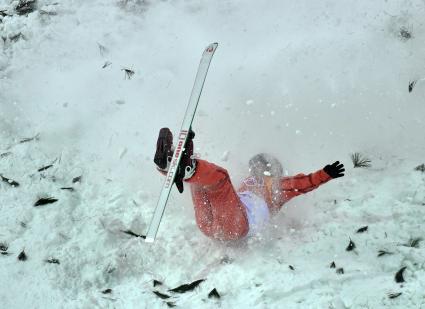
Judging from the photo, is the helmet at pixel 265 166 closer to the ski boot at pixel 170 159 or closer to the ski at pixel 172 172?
the ski at pixel 172 172

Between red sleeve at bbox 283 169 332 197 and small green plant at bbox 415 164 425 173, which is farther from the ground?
small green plant at bbox 415 164 425 173

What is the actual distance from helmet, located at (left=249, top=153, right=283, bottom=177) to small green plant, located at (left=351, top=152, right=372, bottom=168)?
0.87 m

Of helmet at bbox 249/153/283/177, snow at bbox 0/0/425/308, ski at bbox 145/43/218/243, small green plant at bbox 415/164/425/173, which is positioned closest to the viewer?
ski at bbox 145/43/218/243

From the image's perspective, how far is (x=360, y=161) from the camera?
596 cm

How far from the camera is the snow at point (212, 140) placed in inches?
189

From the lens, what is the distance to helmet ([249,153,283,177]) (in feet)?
19.2

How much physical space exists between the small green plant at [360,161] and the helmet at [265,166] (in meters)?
0.87

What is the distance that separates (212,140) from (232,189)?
4.70ft

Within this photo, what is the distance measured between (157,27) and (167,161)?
334 centimetres

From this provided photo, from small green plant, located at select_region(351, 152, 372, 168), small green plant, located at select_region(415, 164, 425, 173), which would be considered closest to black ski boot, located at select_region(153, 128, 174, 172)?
small green plant, located at select_region(351, 152, 372, 168)

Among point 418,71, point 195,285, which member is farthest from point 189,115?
point 418,71

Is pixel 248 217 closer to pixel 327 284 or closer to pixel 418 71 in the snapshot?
pixel 327 284

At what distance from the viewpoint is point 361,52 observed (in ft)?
21.7

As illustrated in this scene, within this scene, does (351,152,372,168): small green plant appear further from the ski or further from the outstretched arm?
the ski
